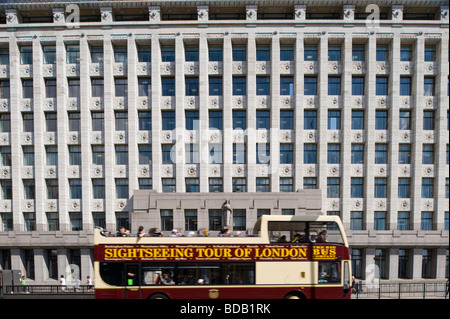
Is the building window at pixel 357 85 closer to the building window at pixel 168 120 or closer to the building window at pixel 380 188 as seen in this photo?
the building window at pixel 380 188

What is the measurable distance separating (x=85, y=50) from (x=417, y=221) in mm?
33456

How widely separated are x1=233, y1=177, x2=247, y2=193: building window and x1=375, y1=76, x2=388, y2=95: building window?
14.7m

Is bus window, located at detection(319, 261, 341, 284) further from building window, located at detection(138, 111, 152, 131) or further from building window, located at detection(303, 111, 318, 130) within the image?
building window, located at detection(138, 111, 152, 131)

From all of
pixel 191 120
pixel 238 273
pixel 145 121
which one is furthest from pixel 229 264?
pixel 145 121

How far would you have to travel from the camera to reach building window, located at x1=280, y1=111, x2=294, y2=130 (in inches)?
902

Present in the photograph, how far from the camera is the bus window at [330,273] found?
1047 cm

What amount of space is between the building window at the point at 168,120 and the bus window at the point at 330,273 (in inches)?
668

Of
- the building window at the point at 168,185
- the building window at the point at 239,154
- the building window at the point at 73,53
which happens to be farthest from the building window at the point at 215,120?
the building window at the point at 73,53

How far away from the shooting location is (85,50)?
22.5 m

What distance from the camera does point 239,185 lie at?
893 inches

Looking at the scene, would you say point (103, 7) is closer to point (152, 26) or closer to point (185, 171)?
point (152, 26)

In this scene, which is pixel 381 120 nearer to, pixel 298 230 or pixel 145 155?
pixel 298 230

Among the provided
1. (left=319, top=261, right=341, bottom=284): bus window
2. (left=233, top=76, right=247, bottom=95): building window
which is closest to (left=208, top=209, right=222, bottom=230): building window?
(left=233, top=76, right=247, bottom=95): building window
